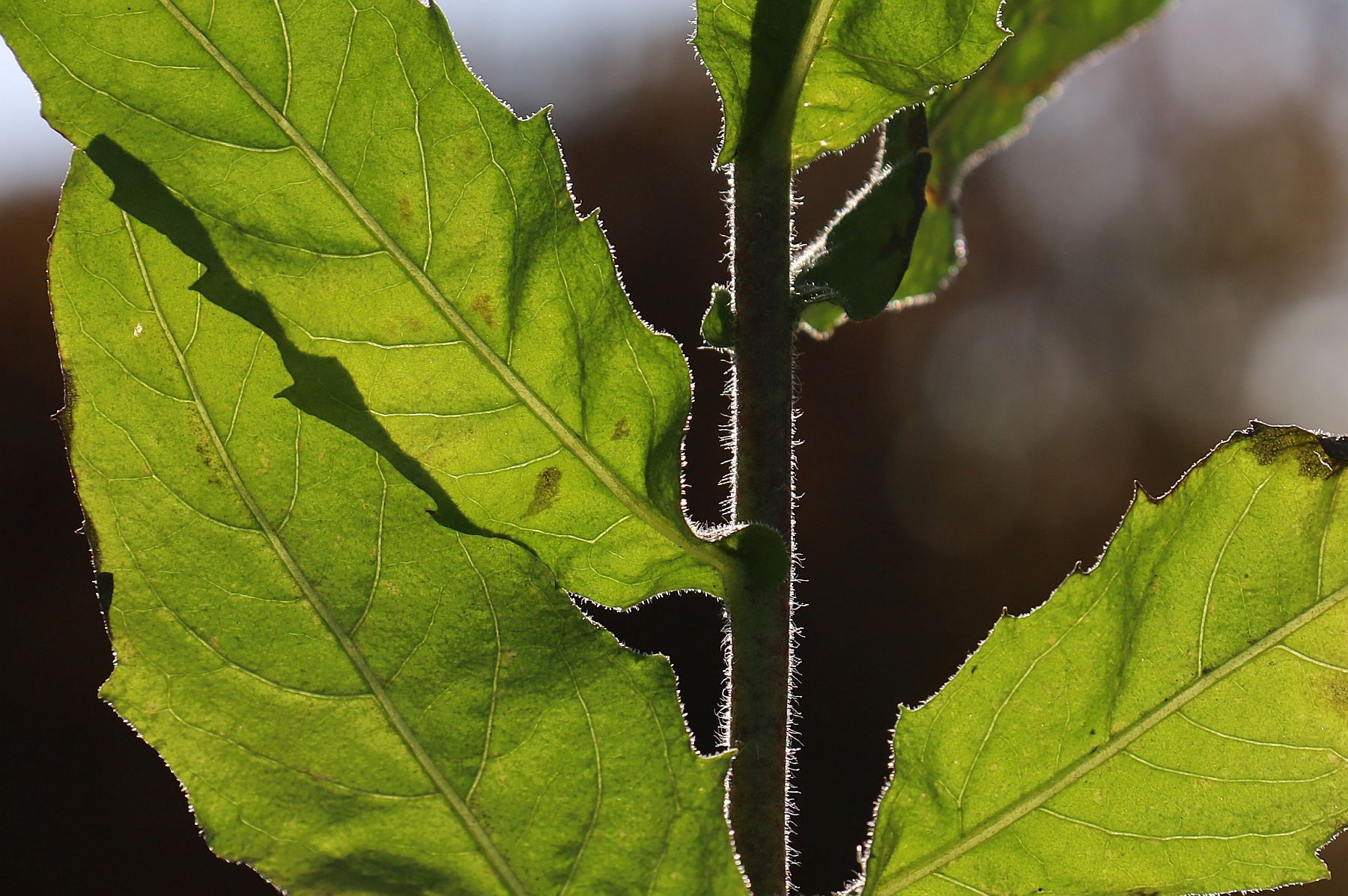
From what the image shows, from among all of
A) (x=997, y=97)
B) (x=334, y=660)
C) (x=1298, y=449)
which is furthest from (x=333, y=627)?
(x=997, y=97)

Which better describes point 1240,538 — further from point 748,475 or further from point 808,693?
point 808,693

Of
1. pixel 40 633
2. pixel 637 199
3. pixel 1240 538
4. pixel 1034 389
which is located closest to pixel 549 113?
pixel 1240 538

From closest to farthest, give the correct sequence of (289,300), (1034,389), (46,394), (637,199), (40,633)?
A: 1. (289,300)
2. (40,633)
3. (46,394)
4. (637,199)
5. (1034,389)

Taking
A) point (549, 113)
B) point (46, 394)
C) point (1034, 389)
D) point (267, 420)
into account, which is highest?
point (1034, 389)

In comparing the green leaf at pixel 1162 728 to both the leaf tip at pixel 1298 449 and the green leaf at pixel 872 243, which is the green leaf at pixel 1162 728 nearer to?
the leaf tip at pixel 1298 449

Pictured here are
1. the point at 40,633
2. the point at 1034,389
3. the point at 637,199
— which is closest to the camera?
the point at 40,633

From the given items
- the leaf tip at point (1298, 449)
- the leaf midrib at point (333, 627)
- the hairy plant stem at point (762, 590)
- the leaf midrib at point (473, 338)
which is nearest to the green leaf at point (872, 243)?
the hairy plant stem at point (762, 590)

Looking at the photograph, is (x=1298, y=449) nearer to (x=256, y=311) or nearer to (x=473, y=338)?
(x=473, y=338)
